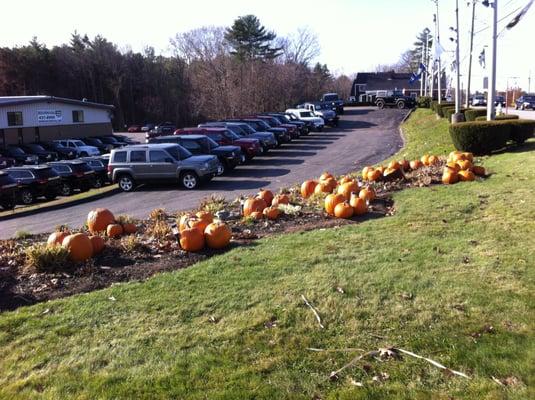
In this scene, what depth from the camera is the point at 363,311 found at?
517cm

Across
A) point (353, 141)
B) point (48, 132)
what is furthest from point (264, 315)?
point (48, 132)

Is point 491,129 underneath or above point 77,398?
above

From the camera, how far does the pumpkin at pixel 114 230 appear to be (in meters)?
8.84

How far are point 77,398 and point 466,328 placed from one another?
3.21 metres

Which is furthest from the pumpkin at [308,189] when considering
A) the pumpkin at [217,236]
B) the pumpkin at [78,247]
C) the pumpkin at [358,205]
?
the pumpkin at [78,247]

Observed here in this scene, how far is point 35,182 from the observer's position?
25.4 m

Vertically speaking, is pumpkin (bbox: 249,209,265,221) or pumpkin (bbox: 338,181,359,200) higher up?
pumpkin (bbox: 338,181,359,200)

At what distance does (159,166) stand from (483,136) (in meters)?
12.8

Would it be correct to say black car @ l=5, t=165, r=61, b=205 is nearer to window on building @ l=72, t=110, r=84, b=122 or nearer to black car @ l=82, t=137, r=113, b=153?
black car @ l=82, t=137, r=113, b=153

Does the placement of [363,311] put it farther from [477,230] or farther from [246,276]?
[477,230]

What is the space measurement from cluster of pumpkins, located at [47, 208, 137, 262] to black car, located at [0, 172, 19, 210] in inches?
630

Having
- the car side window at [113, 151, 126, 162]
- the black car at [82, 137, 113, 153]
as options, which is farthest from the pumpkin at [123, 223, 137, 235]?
the black car at [82, 137, 113, 153]

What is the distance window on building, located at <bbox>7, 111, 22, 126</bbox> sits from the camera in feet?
161

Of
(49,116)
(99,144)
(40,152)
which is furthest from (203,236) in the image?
(49,116)
